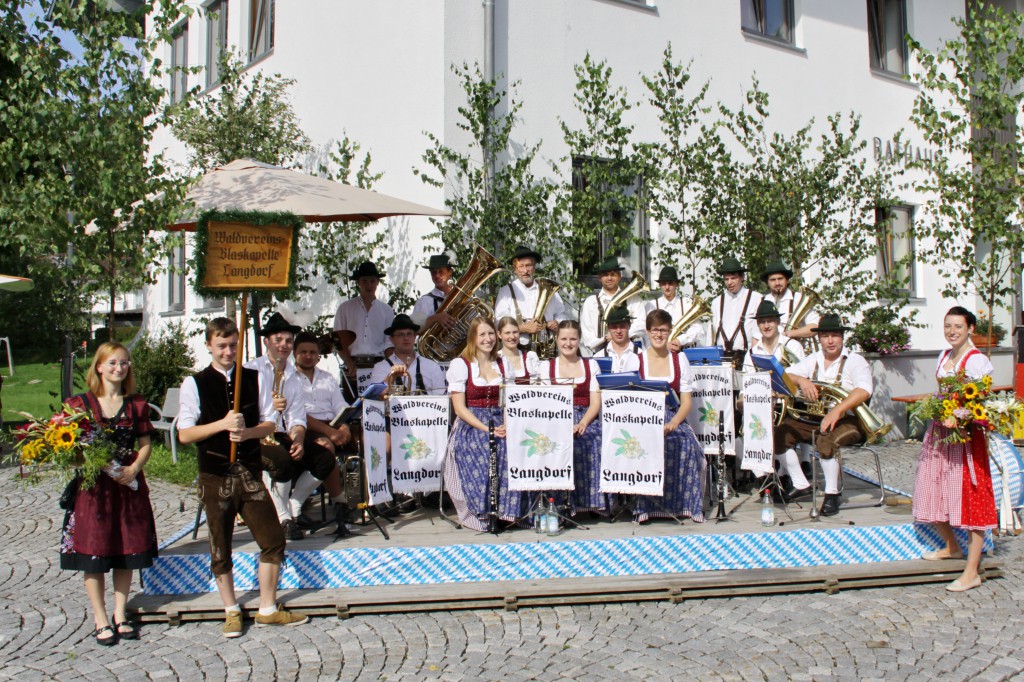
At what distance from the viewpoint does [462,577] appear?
6.21m

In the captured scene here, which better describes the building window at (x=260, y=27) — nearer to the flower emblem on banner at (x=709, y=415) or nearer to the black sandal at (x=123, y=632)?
the flower emblem on banner at (x=709, y=415)

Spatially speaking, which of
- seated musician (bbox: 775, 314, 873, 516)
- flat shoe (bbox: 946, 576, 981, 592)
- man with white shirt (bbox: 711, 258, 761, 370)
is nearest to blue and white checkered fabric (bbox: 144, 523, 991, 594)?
flat shoe (bbox: 946, 576, 981, 592)

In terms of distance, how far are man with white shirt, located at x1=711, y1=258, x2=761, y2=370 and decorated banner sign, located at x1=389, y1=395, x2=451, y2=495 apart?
3613mm

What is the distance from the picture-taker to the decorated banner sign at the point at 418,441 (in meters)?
7.22

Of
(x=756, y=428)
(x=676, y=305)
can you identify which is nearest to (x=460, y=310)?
(x=676, y=305)

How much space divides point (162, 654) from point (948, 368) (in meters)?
5.47

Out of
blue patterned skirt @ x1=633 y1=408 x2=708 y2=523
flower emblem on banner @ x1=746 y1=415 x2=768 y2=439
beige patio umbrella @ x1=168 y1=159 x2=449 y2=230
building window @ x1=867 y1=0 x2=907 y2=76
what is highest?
building window @ x1=867 y1=0 x2=907 y2=76

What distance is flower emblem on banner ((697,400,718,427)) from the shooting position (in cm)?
793

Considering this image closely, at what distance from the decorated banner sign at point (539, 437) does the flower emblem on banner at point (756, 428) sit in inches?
73.2

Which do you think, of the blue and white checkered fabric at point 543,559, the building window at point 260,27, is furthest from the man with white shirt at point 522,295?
the building window at point 260,27

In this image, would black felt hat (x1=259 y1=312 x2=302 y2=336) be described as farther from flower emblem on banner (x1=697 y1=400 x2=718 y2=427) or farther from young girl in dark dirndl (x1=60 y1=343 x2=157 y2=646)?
flower emblem on banner (x1=697 y1=400 x2=718 y2=427)

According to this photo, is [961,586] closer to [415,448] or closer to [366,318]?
[415,448]

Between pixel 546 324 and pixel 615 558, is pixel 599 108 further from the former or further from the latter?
pixel 615 558

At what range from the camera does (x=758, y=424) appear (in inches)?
306
